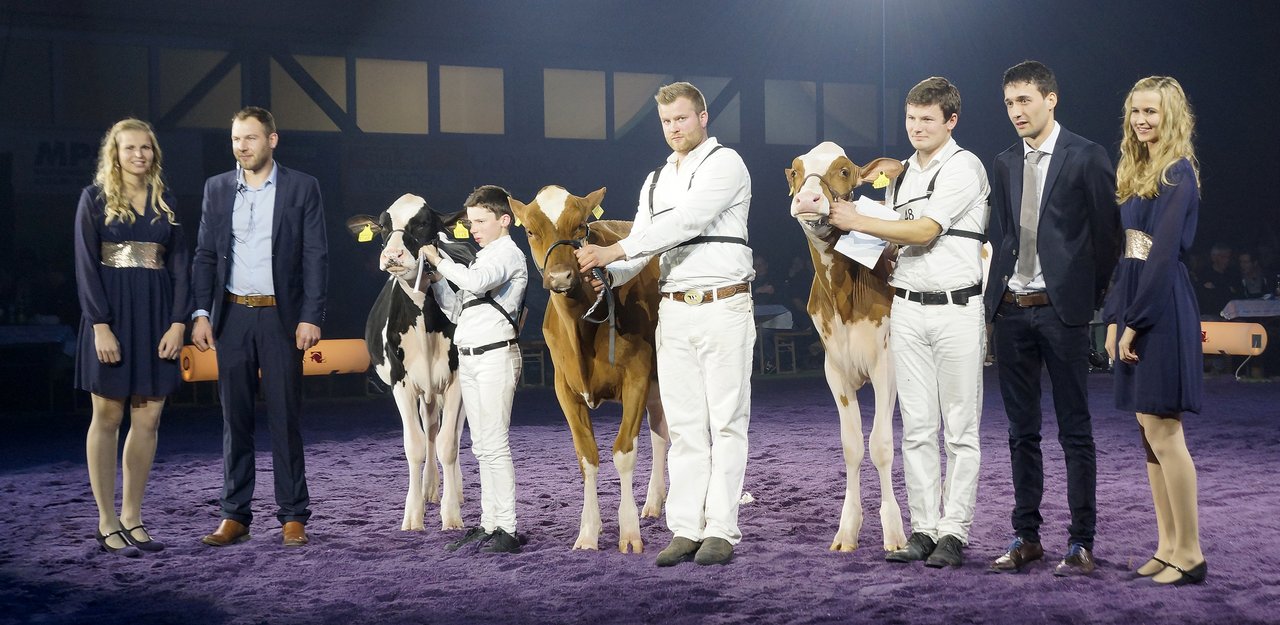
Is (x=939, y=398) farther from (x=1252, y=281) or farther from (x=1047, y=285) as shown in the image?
(x=1252, y=281)

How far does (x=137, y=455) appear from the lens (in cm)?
468

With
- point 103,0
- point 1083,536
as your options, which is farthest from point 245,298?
point 103,0

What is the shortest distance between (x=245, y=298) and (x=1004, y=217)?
310 centimetres

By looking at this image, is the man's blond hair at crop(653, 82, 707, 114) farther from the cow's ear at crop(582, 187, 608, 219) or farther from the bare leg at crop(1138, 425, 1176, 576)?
the bare leg at crop(1138, 425, 1176, 576)

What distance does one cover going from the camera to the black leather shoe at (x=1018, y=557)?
394 cm

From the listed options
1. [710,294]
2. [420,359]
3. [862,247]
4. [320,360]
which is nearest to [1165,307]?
[862,247]

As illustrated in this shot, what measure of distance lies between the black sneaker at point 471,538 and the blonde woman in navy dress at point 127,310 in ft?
4.06

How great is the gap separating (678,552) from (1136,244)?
1.95 meters

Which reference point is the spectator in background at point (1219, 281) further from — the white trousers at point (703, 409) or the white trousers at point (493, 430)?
the white trousers at point (493, 430)

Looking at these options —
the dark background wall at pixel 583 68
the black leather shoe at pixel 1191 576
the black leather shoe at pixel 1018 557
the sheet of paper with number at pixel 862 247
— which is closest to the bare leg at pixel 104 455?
the sheet of paper with number at pixel 862 247

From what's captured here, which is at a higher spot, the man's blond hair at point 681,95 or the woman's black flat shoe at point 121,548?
the man's blond hair at point 681,95

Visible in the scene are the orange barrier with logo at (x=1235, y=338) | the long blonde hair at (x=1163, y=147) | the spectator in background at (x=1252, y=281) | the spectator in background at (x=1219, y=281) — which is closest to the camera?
the long blonde hair at (x=1163, y=147)

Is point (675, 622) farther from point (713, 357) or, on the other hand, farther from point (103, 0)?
point (103, 0)

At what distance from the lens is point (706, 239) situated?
4.15 m
